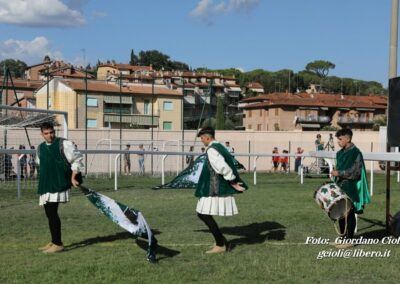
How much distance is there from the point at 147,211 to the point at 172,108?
190 ft

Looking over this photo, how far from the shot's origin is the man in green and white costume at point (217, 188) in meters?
8.29

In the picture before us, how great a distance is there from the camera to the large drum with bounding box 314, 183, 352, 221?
28.7 ft

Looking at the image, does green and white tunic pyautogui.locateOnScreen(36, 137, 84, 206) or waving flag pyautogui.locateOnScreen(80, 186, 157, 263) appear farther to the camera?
green and white tunic pyautogui.locateOnScreen(36, 137, 84, 206)

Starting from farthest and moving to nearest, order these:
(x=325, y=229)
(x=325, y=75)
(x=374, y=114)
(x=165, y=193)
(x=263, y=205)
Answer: (x=325, y=75) < (x=374, y=114) < (x=165, y=193) < (x=263, y=205) < (x=325, y=229)

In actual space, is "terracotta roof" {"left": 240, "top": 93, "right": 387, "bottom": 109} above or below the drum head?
above

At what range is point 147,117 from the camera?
210 ft

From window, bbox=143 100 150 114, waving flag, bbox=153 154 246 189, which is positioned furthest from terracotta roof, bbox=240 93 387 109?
waving flag, bbox=153 154 246 189

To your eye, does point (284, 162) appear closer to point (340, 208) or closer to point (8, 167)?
point (8, 167)

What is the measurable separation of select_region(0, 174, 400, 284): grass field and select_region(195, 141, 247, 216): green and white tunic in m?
0.60

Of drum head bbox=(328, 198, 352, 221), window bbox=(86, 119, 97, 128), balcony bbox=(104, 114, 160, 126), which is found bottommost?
drum head bbox=(328, 198, 352, 221)

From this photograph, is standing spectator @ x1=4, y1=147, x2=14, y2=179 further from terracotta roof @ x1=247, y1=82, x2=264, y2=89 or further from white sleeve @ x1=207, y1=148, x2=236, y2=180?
terracotta roof @ x1=247, y1=82, x2=264, y2=89

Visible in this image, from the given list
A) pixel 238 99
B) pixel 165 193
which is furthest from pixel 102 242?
pixel 238 99

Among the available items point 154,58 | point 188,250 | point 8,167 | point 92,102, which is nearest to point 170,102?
point 92,102

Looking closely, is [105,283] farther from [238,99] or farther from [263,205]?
[238,99]
